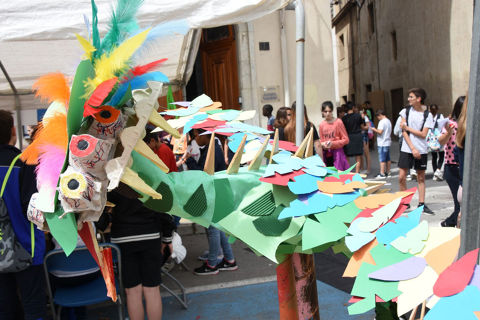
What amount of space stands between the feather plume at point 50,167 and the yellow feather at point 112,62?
0.62 ft

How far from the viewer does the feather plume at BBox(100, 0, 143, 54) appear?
1396 mm

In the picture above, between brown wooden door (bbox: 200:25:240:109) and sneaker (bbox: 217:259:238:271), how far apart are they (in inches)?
171

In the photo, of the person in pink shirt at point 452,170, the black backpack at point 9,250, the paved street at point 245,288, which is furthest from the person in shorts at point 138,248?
the person in pink shirt at point 452,170

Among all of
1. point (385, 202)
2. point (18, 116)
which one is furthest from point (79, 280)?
point (18, 116)

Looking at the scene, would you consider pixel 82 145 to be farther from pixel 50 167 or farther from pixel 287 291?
pixel 287 291

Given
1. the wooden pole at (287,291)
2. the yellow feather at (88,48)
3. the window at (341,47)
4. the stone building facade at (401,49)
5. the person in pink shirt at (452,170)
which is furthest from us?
the window at (341,47)

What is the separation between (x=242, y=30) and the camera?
28.5 ft

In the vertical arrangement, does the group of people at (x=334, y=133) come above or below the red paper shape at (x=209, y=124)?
below

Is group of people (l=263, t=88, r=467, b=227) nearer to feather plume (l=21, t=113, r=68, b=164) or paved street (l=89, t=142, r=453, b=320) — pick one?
paved street (l=89, t=142, r=453, b=320)

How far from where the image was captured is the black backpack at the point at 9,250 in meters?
2.76

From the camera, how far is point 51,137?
1370 millimetres

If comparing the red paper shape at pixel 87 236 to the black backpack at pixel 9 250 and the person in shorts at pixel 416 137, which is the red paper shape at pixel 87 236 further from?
the person in shorts at pixel 416 137

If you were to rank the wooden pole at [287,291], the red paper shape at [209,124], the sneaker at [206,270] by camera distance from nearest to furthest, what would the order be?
1. the wooden pole at [287,291]
2. the red paper shape at [209,124]
3. the sneaker at [206,270]

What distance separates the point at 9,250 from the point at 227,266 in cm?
243
